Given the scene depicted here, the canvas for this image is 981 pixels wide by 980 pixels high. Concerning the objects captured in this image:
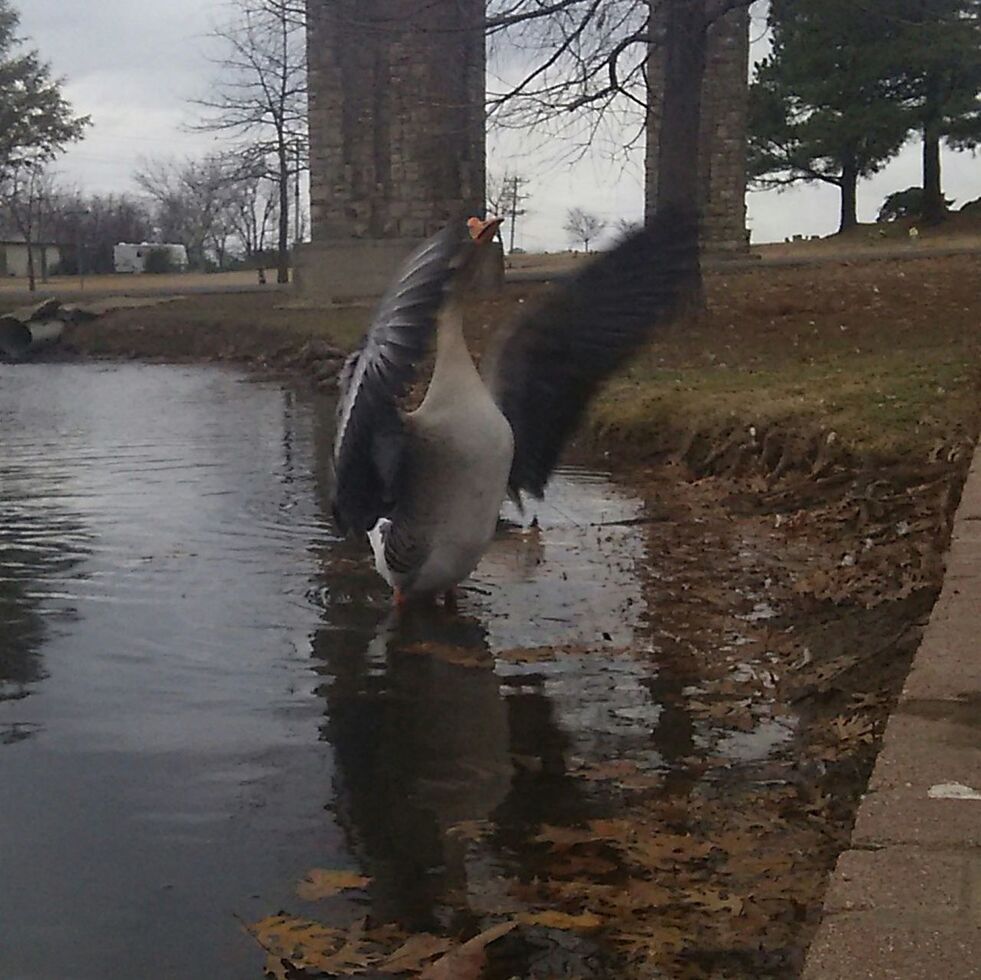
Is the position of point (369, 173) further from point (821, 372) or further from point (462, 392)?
point (462, 392)

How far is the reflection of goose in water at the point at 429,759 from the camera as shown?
3.52 metres

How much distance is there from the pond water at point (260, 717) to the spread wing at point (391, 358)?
836 millimetres

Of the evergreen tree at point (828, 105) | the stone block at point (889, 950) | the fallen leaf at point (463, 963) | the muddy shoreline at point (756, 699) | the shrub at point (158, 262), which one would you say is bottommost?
the fallen leaf at point (463, 963)

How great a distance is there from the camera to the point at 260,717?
4637mm

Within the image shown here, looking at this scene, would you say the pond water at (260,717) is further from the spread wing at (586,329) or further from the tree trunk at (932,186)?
the tree trunk at (932,186)

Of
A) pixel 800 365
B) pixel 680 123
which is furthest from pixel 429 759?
pixel 680 123

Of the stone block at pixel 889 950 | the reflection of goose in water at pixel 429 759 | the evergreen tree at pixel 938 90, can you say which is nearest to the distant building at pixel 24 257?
the evergreen tree at pixel 938 90

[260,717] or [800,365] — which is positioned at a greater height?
[800,365]

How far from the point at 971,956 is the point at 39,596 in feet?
15.9

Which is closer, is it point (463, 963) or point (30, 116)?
point (463, 963)

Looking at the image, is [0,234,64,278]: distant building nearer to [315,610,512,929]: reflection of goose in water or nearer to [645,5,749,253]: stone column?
[645,5,749,253]: stone column

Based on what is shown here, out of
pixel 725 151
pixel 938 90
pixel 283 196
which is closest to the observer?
pixel 725 151

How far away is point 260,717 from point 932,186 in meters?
41.1

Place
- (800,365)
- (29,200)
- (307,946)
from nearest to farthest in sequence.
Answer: (307,946) → (800,365) → (29,200)
